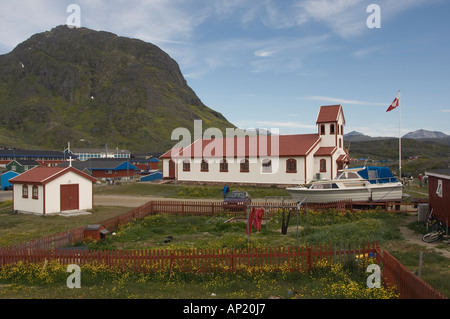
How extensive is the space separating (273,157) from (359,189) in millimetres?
15076

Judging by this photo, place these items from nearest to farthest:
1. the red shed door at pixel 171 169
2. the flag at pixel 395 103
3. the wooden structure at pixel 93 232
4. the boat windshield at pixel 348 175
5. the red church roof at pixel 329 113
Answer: the wooden structure at pixel 93 232
the boat windshield at pixel 348 175
the flag at pixel 395 103
the red church roof at pixel 329 113
the red shed door at pixel 171 169

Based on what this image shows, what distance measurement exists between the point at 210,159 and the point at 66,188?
18.8 m

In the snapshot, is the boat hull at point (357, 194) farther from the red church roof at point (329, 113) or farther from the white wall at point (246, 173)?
the red church roof at point (329, 113)

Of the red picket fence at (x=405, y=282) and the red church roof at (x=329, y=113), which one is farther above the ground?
the red church roof at (x=329, y=113)

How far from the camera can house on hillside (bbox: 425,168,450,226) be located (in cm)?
1628

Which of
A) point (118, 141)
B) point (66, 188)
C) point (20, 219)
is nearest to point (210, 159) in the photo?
point (66, 188)

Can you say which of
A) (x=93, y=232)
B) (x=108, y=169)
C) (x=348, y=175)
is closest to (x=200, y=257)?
(x=93, y=232)

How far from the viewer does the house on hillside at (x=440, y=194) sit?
16281 mm

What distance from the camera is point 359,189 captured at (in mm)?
24984

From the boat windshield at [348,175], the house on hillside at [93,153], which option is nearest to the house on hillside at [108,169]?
the boat windshield at [348,175]

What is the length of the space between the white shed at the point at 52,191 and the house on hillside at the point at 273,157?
1669 centimetres

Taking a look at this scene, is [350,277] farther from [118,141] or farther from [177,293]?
[118,141]

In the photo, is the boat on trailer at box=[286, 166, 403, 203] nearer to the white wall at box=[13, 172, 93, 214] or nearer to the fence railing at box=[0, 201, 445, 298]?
the fence railing at box=[0, 201, 445, 298]

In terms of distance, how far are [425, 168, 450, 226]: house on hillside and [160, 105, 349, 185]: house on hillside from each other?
18.9 meters
